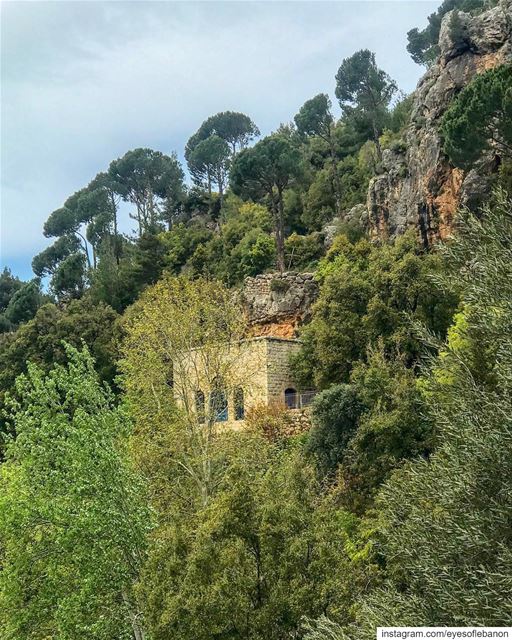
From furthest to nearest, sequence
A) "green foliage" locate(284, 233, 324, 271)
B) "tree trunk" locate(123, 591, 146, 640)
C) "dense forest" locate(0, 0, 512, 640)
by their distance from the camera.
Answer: "green foliage" locate(284, 233, 324, 271), "tree trunk" locate(123, 591, 146, 640), "dense forest" locate(0, 0, 512, 640)

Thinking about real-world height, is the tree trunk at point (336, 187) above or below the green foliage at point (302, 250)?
above

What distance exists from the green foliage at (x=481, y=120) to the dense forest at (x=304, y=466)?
9cm

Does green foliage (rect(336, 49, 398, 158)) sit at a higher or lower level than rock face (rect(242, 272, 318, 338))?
higher

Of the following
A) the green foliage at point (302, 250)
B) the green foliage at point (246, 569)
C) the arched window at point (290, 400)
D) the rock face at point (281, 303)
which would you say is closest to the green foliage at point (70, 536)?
the green foliage at point (246, 569)

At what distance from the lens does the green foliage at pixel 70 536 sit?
13250 mm

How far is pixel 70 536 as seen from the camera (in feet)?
44.1

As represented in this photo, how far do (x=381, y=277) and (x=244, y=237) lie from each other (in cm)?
2182

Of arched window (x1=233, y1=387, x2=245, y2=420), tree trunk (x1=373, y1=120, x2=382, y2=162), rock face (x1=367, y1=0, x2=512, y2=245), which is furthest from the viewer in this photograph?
tree trunk (x1=373, y1=120, x2=382, y2=162)

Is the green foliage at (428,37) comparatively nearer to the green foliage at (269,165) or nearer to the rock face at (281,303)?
the green foliage at (269,165)

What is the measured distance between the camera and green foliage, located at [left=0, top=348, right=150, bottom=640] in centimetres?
1325

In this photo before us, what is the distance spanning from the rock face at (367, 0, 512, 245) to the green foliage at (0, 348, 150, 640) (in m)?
21.8

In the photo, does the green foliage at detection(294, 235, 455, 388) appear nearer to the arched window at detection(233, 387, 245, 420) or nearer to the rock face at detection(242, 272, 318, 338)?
the arched window at detection(233, 387, 245, 420)

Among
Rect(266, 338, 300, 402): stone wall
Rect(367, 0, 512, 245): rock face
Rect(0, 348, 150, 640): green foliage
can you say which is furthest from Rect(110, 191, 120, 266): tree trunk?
Rect(0, 348, 150, 640): green foliage

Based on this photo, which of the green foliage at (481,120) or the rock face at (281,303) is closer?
the green foliage at (481,120)
